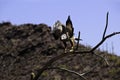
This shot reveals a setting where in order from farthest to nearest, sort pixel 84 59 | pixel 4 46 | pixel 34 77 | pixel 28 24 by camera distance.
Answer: pixel 28 24
pixel 4 46
pixel 84 59
pixel 34 77

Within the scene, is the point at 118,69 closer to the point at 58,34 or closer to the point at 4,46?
the point at 4,46

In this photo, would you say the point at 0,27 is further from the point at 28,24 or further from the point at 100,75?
the point at 100,75

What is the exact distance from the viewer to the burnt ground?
3084 centimetres

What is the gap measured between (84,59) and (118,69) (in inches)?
135

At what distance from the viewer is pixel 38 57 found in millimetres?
34719

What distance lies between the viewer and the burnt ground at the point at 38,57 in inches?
1214

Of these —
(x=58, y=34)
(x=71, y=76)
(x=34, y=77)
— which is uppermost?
(x=58, y=34)

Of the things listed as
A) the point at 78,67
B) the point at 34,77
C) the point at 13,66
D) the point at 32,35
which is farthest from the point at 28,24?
the point at 34,77

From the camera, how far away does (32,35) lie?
38625mm

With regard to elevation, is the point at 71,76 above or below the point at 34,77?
below

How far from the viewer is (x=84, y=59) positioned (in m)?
33.2

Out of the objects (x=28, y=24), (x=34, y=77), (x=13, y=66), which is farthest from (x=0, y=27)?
(x=34, y=77)

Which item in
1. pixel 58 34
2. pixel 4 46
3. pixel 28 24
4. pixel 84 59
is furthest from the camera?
pixel 28 24

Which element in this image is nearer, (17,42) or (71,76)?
(71,76)
